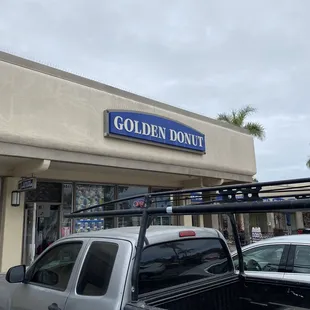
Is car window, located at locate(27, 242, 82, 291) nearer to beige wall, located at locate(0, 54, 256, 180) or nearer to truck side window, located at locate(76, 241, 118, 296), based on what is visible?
truck side window, located at locate(76, 241, 118, 296)

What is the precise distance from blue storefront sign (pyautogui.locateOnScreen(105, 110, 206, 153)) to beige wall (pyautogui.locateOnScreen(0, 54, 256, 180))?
222 mm

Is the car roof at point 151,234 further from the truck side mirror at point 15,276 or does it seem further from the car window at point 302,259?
the car window at point 302,259

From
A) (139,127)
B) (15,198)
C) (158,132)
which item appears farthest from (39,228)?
(158,132)

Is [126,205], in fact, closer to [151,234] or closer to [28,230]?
[28,230]

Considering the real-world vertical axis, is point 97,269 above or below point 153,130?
below

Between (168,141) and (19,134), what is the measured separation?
487 cm

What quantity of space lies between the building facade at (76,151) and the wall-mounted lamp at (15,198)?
0.03 m

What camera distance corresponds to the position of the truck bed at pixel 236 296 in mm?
3145

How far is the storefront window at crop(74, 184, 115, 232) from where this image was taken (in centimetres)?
1106

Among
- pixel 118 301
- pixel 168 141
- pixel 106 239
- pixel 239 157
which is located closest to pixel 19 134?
pixel 168 141

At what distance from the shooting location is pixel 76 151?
29.5ft

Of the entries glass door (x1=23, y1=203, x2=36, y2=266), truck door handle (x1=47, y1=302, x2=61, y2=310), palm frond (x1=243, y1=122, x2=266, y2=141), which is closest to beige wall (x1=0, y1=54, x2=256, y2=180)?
glass door (x1=23, y1=203, x2=36, y2=266)

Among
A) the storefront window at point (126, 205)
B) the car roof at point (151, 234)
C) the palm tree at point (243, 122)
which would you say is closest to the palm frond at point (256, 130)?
the palm tree at point (243, 122)

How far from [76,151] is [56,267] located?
5625 mm
